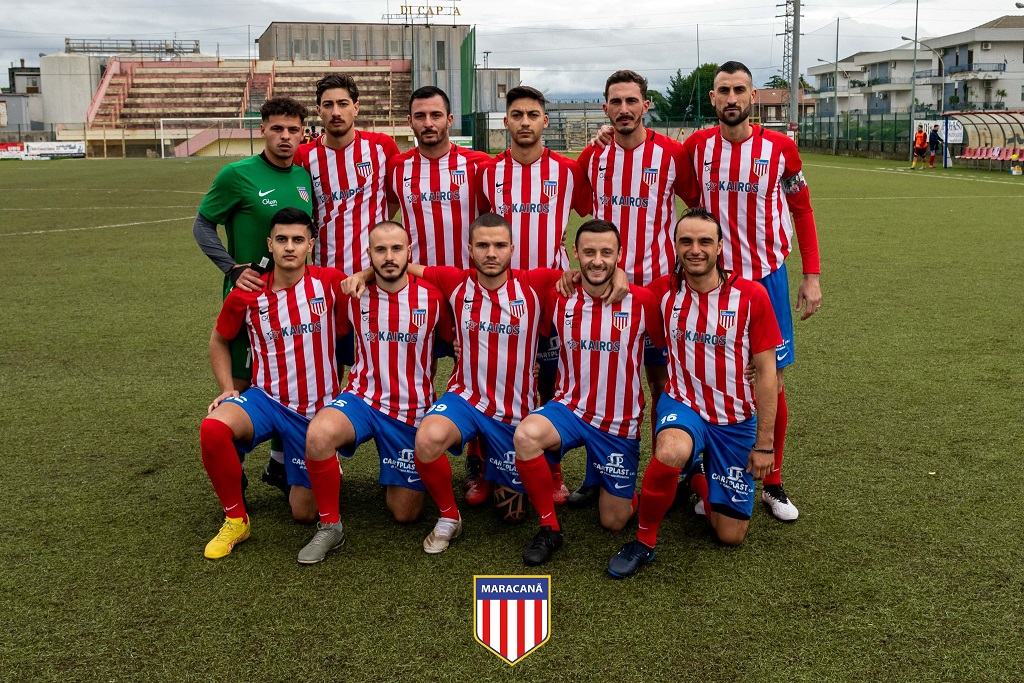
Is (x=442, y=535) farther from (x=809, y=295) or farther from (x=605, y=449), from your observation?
(x=809, y=295)

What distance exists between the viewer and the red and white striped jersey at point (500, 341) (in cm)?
382

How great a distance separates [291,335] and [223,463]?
58cm

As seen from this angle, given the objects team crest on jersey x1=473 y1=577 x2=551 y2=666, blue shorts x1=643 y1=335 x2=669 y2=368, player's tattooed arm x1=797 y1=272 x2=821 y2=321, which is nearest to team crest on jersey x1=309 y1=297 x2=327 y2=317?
blue shorts x1=643 y1=335 x2=669 y2=368

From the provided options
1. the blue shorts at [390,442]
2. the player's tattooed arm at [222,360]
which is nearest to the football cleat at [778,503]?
the blue shorts at [390,442]

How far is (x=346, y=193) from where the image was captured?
4.23 meters

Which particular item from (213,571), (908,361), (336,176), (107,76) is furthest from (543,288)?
(107,76)

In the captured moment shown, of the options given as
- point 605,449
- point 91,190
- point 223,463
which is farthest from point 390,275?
point 91,190

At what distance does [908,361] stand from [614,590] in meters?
3.58

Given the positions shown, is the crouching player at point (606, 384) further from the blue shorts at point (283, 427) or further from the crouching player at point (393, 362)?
the blue shorts at point (283, 427)

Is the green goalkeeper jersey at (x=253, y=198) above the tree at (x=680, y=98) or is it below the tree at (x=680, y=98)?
below

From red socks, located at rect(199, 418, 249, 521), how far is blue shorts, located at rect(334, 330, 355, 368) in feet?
2.15

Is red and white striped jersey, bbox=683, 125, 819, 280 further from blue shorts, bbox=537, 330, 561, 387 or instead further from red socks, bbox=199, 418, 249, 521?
red socks, bbox=199, 418, 249, 521

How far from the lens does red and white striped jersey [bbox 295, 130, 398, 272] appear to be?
4.23 metres

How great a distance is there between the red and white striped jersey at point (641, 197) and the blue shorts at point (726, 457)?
2.55 ft
